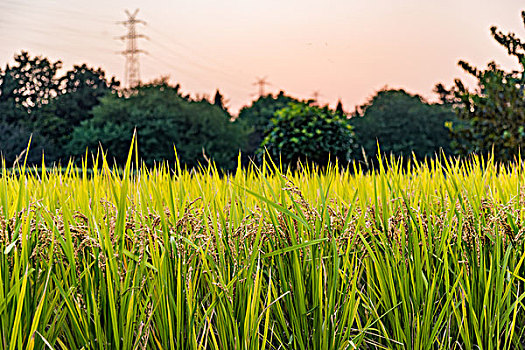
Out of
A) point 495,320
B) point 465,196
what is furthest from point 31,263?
point 465,196

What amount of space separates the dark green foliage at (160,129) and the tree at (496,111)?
15446 millimetres

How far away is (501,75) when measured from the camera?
11297 mm

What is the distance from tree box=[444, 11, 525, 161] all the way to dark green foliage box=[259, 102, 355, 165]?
2.93m

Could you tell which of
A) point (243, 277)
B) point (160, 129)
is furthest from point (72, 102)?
point (243, 277)

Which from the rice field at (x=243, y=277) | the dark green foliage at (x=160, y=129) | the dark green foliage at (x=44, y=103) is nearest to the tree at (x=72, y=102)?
the dark green foliage at (x=44, y=103)

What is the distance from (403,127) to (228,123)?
12.1 meters

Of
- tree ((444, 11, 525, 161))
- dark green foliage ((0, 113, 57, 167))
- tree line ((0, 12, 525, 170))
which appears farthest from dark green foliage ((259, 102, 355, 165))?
dark green foliage ((0, 113, 57, 167))

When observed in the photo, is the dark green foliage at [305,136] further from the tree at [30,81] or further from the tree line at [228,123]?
the tree at [30,81]

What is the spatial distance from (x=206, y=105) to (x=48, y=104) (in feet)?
44.8

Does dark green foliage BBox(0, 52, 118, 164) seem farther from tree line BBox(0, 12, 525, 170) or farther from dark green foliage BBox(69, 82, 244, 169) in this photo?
dark green foliage BBox(69, 82, 244, 169)

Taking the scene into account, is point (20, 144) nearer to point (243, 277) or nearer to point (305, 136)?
point (305, 136)

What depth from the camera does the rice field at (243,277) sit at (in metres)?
2.33

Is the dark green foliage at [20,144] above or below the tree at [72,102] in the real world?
below

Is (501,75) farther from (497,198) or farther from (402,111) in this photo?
(402,111)
